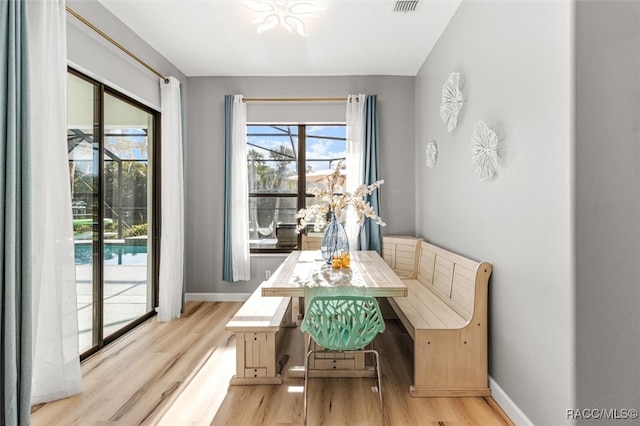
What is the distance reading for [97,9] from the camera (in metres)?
2.67

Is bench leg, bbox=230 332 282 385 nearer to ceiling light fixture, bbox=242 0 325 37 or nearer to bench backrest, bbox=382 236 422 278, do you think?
bench backrest, bbox=382 236 422 278

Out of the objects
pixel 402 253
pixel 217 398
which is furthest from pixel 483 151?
pixel 217 398

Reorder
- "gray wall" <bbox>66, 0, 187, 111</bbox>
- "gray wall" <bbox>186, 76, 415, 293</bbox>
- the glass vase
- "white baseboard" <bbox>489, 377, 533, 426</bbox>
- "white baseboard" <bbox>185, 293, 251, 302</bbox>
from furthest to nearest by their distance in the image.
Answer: "white baseboard" <bbox>185, 293, 251, 302</bbox> < "gray wall" <bbox>186, 76, 415, 293</bbox> < the glass vase < "gray wall" <bbox>66, 0, 187, 111</bbox> < "white baseboard" <bbox>489, 377, 533, 426</bbox>

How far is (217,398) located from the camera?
7.25ft

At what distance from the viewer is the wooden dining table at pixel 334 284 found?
2053 millimetres

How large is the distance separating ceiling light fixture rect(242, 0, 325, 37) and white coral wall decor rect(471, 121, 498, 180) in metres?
1.48

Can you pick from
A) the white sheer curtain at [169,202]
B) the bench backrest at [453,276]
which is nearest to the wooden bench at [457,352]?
the bench backrest at [453,276]

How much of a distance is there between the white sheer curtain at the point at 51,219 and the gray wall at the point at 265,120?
2.05 metres

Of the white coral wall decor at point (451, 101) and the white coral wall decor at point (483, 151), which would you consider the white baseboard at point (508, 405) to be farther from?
the white coral wall decor at point (451, 101)

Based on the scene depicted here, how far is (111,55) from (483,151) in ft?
9.49

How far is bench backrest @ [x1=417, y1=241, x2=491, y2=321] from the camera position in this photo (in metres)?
2.24

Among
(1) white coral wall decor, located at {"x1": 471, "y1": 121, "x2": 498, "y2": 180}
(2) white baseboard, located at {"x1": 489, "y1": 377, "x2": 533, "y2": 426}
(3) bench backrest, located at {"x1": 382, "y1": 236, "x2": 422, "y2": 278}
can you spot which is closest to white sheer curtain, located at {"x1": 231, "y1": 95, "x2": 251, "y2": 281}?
→ (3) bench backrest, located at {"x1": 382, "y1": 236, "x2": 422, "y2": 278}

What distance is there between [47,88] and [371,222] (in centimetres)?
306

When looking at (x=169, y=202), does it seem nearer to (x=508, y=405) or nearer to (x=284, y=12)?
(x=284, y=12)
